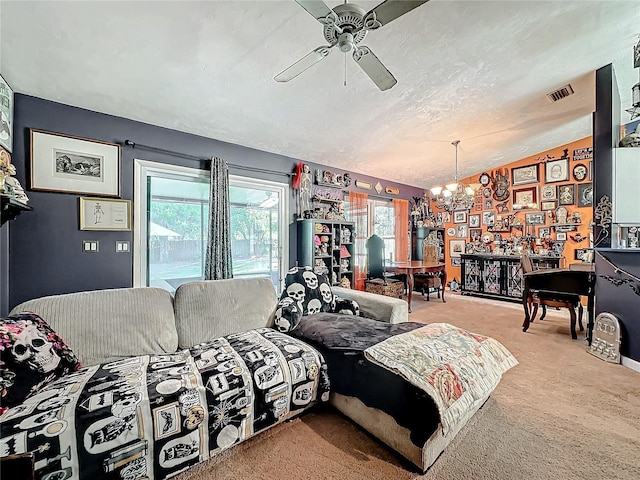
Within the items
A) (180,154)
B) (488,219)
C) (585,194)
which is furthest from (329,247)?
(585,194)

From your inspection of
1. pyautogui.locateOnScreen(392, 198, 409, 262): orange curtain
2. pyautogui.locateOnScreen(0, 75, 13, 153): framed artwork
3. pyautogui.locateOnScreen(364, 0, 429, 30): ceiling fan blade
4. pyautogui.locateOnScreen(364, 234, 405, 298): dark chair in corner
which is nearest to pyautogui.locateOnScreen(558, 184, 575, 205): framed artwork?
pyautogui.locateOnScreen(392, 198, 409, 262): orange curtain

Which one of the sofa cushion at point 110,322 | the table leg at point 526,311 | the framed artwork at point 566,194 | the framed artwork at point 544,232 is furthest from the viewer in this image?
the framed artwork at point 544,232

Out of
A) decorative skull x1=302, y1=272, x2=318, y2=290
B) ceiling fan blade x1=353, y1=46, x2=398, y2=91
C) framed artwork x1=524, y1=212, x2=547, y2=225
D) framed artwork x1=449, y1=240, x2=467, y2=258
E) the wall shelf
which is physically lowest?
decorative skull x1=302, y1=272, x2=318, y2=290

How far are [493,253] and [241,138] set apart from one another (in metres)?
5.42

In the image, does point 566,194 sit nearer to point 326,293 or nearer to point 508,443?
point 326,293

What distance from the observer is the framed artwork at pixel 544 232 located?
5492mm

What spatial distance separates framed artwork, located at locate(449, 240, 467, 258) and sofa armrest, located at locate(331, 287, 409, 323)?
4.66m

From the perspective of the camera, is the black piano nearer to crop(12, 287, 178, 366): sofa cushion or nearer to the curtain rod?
the curtain rod

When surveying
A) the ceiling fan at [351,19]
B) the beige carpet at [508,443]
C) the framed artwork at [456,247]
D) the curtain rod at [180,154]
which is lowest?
the beige carpet at [508,443]

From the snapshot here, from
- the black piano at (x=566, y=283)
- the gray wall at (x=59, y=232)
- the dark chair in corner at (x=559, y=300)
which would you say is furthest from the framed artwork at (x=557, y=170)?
the gray wall at (x=59, y=232)

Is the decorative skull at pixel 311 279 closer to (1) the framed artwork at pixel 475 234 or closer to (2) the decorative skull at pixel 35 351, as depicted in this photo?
(2) the decorative skull at pixel 35 351

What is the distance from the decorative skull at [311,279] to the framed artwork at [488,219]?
499cm

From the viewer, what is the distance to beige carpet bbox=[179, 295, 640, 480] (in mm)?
1485

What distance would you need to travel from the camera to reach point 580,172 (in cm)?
514
